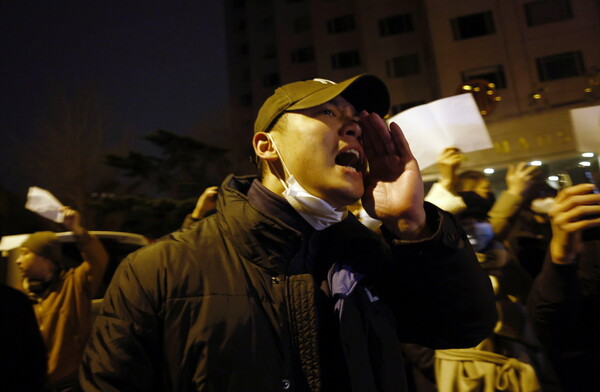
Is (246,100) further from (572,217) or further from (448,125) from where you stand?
(572,217)

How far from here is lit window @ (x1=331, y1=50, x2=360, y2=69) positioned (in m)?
28.0

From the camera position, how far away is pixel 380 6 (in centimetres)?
2414

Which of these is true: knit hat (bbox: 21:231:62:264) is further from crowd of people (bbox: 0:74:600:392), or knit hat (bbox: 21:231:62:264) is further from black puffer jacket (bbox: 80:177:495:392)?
black puffer jacket (bbox: 80:177:495:392)

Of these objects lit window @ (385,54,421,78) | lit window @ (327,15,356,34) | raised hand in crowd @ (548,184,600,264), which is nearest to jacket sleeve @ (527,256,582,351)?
raised hand in crowd @ (548,184,600,264)

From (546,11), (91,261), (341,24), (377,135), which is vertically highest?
(341,24)

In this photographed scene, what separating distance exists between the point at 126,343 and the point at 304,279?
2.22 ft

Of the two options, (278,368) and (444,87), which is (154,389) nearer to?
(278,368)

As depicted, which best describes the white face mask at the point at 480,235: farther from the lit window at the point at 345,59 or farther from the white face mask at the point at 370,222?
the lit window at the point at 345,59

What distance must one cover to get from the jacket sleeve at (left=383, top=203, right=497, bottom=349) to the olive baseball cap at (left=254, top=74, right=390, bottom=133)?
615 millimetres

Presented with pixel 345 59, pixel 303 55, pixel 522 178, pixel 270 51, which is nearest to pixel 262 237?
pixel 522 178

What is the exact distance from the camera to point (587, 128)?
2.63 metres

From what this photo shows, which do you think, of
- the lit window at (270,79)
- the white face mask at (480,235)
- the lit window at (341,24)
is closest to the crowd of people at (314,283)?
the white face mask at (480,235)

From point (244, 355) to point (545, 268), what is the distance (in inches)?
72.3

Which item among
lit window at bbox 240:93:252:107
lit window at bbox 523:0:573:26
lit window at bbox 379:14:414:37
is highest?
lit window at bbox 240:93:252:107
